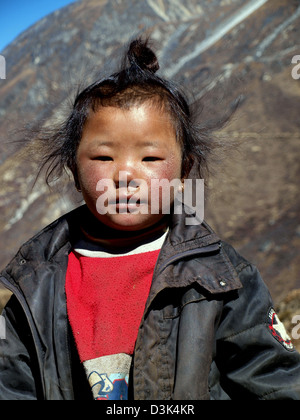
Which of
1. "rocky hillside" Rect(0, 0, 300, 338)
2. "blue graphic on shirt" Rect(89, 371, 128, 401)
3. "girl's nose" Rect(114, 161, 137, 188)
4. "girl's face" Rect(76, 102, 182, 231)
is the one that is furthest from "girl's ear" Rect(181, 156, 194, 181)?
"blue graphic on shirt" Rect(89, 371, 128, 401)

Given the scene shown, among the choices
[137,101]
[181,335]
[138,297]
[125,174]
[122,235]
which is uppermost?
[137,101]

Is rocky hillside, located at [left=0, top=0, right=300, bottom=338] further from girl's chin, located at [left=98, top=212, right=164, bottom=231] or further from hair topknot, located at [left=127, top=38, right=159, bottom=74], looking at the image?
girl's chin, located at [left=98, top=212, right=164, bottom=231]

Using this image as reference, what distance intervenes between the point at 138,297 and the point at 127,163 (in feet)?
1.35

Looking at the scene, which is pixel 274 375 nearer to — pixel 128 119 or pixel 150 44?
pixel 128 119

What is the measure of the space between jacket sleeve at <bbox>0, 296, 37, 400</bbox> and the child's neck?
344mm

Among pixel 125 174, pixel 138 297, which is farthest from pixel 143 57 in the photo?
pixel 138 297

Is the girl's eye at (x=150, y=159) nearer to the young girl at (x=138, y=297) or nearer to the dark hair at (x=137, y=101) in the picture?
the young girl at (x=138, y=297)

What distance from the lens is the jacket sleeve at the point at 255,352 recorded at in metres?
1.33

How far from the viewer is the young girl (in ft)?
4.41

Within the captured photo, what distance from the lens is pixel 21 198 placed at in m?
7.61

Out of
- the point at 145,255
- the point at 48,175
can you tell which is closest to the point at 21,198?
the point at 48,175

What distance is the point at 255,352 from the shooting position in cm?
137

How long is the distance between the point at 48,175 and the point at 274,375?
1.11 meters

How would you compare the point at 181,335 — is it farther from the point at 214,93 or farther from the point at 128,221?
the point at 214,93
